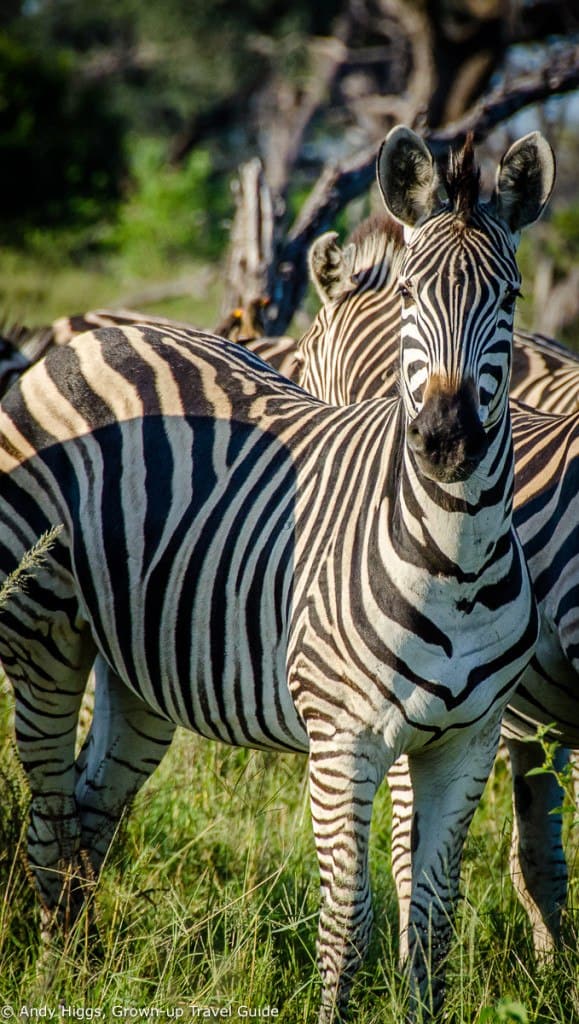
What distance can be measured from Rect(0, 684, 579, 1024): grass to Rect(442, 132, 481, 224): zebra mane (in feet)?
6.47

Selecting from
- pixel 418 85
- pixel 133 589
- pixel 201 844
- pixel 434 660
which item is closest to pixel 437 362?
pixel 434 660

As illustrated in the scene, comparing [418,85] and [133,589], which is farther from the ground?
[418,85]

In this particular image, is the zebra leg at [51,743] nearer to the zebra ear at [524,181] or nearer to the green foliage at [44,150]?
the zebra ear at [524,181]

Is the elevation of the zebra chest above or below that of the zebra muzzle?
below

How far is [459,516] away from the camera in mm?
3047

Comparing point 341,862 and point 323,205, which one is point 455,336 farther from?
point 323,205

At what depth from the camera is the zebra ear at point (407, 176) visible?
314cm

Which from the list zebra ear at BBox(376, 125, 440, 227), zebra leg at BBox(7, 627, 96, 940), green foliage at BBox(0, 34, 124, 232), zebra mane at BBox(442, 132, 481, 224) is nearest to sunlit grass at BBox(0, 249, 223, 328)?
green foliage at BBox(0, 34, 124, 232)

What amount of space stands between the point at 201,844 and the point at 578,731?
4.86ft

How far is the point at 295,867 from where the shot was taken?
4.41 m

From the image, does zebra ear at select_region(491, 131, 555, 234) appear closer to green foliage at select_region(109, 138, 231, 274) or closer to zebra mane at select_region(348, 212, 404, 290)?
zebra mane at select_region(348, 212, 404, 290)

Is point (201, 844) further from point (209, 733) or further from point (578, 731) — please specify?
point (578, 731)

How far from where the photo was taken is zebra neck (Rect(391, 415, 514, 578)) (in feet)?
9.96

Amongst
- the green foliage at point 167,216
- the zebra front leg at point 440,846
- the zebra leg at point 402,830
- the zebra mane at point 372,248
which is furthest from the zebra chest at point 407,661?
the green foliage at point 167,216
